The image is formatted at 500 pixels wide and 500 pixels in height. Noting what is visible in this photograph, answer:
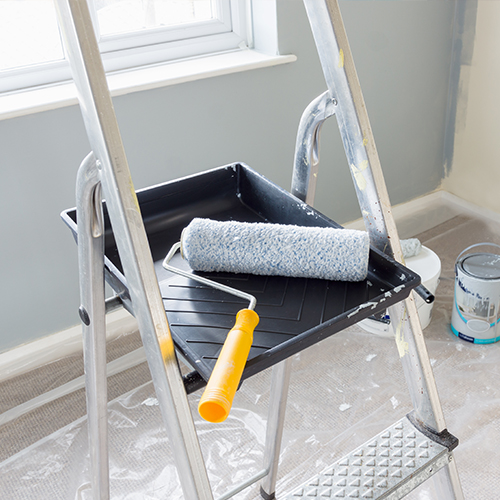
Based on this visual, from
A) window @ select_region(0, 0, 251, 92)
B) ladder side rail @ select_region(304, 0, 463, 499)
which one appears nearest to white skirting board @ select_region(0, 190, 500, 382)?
window @ select_region(0, 0, 251, 92)

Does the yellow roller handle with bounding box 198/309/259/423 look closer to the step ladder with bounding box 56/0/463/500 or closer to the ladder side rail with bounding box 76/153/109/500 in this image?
the step ladder with bounding box 56/0/463/500

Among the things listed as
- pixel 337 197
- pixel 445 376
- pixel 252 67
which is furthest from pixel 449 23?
pixel 445 376

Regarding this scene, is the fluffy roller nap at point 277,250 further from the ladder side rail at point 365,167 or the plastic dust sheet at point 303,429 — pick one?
the plastic dust sheet at point 303,429

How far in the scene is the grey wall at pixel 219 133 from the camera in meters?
1.44

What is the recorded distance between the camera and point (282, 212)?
782mm

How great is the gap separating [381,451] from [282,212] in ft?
1.24

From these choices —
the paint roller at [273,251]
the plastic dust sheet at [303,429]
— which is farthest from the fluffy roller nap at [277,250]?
the plastic dust sheet at [303,429]

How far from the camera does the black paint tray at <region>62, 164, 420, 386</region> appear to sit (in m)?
0.55

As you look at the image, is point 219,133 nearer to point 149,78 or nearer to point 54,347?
point 149,78

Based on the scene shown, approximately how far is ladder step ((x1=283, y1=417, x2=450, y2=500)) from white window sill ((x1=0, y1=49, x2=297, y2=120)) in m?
1.09

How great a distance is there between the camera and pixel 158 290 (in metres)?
0.49

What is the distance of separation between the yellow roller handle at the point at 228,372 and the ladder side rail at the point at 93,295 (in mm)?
190

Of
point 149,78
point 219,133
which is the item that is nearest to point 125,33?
point 149,78

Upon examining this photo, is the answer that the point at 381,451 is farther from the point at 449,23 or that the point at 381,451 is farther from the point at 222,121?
the point at 449,23
